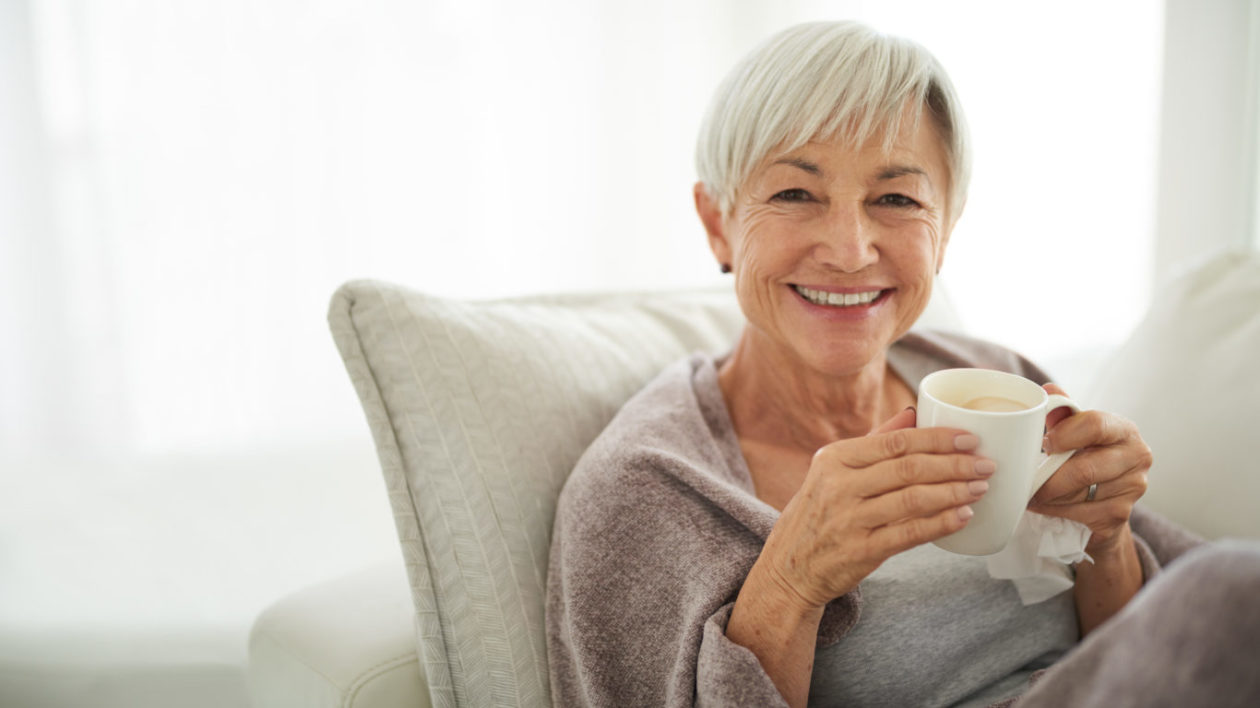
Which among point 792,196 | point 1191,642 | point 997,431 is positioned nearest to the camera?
point 1191,642

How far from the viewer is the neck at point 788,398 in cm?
120

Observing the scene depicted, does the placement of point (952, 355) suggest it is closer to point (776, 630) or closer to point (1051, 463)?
point (1051, 463)

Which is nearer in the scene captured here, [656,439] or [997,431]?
[997,431]

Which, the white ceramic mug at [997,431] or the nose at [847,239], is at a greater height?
the nose at [847,239]

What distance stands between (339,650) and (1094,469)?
0.86 m

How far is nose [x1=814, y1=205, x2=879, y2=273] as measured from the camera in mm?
1039

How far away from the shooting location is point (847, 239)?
1.04m

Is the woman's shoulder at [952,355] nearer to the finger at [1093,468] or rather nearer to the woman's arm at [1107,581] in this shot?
the woman's arm at [1107,581]

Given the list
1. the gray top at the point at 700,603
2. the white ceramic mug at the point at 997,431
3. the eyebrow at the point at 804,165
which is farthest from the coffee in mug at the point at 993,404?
the eyebrow at the point at 804,165

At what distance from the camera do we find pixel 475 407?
1.05m

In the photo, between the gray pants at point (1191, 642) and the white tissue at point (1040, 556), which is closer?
the gray pants at point (1191, 642)

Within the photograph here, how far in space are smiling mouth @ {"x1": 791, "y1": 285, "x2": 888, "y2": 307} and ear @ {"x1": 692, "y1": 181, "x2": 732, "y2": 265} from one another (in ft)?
0.51

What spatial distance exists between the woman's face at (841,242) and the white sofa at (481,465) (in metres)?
0.28

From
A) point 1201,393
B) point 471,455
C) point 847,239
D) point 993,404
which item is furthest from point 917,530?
point 1201,393
